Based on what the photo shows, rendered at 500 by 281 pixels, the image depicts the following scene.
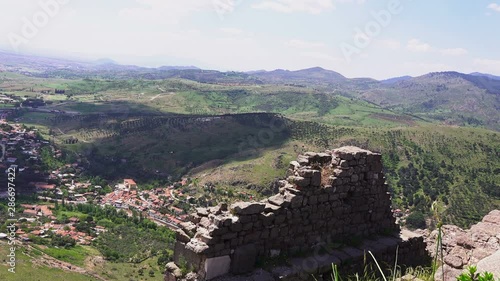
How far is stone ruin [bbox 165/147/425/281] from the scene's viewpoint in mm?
9062

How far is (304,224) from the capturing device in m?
10.4

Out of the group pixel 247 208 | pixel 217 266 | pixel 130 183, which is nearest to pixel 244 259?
pixel 217 266


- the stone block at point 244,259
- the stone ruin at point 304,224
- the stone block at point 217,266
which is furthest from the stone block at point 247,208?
the stone block at point 217,266

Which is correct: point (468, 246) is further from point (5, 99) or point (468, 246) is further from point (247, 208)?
point (5, 99)

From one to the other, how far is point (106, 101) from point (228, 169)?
12589 centimetres

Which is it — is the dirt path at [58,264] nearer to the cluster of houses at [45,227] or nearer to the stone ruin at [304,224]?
the cluster of houses at [45,227]

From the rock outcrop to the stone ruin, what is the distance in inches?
49.8

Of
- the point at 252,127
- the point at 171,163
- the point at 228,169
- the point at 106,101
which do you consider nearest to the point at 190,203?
the point at 228,169

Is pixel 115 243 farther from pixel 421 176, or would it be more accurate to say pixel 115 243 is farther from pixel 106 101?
pixel 106 101

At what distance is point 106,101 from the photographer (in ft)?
634

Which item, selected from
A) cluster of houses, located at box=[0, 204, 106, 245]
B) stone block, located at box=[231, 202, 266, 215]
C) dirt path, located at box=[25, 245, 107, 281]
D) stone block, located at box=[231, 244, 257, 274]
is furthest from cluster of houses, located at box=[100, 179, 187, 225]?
stone block, located at box=[231, 202, 266, 215]

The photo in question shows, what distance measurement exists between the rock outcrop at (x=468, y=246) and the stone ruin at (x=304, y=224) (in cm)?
127

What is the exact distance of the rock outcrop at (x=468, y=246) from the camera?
9445mm

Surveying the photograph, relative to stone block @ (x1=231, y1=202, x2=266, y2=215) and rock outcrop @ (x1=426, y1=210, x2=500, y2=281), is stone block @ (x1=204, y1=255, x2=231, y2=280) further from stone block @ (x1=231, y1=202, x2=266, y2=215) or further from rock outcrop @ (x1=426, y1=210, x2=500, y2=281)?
rock outcrop @ (x1=426, y1=210, x2=500, y2=281)
